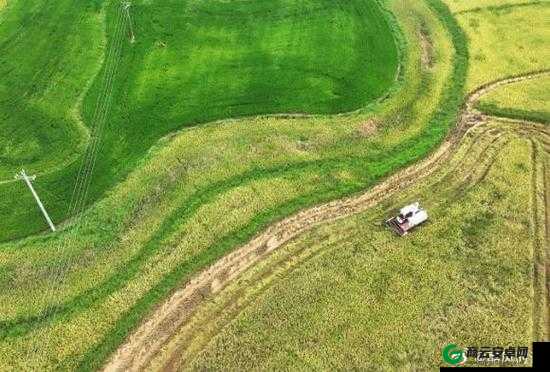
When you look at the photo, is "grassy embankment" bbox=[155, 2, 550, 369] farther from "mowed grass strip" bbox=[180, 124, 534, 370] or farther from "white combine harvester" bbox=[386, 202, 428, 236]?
"white combine harvester" bbox=[386, 202, 428, 236]

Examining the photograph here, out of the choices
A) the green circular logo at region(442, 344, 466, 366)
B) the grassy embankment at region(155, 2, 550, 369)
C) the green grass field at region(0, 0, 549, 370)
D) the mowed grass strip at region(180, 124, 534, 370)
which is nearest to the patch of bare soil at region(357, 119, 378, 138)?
the green grass field at region(0, 0, 549, 370)

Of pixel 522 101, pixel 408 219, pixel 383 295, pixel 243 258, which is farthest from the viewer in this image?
pixel 522 101

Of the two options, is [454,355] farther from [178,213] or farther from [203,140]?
A: [203,140]

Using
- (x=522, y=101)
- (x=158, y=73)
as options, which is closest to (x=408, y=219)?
(x=522, y=101)

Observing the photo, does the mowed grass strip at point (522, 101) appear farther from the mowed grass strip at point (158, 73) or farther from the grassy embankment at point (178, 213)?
the mowed grass strip at point (158, 73)

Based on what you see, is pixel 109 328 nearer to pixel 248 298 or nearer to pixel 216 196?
pixel 248 298

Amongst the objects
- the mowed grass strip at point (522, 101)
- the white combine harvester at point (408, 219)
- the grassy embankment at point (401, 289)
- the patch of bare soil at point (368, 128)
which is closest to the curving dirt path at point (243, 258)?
the grassy embankment at point (401, 289)
